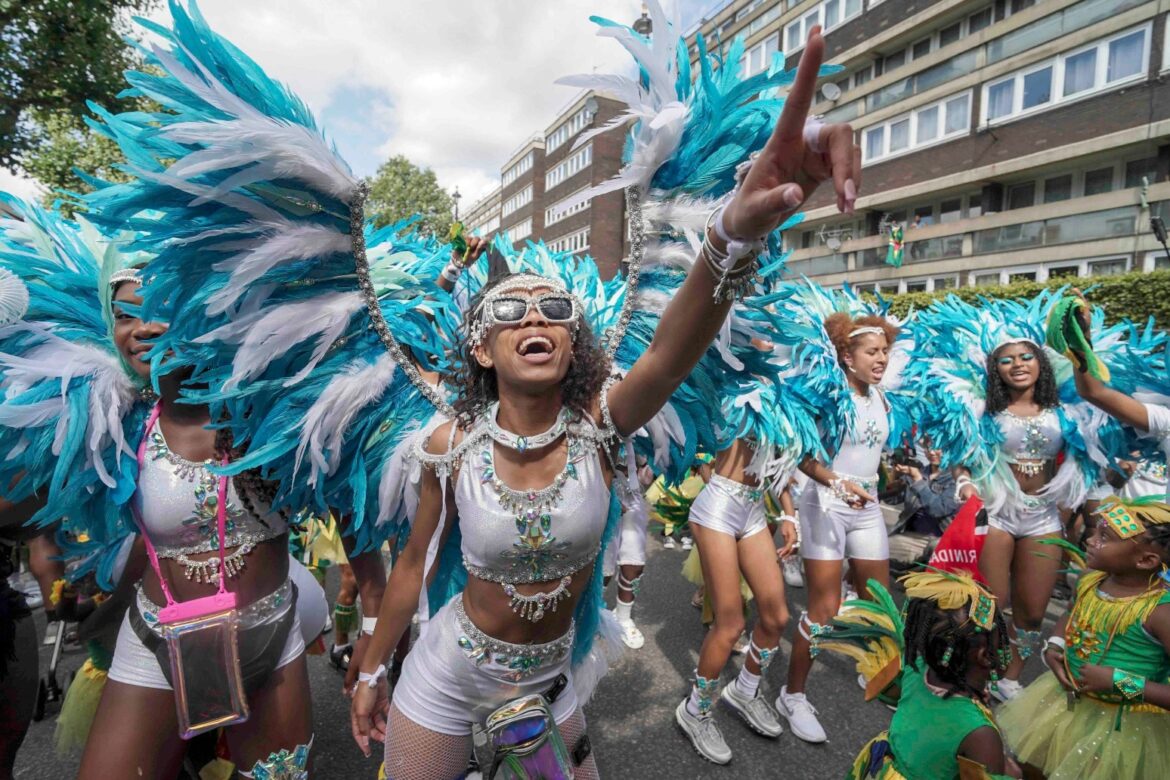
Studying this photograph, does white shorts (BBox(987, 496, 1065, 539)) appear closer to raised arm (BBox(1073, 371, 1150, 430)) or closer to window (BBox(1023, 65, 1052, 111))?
raised arm (BBox(1073, 371, 1150, 430))

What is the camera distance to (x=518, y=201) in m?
46.3

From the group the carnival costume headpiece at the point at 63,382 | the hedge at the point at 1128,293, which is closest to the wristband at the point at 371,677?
the carnival costume headpiece at the point at 63,382

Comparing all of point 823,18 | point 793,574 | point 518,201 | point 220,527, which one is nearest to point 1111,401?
point 793,574

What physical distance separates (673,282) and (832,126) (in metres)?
0.90

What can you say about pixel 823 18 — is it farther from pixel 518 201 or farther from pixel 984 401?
pixel 518 201

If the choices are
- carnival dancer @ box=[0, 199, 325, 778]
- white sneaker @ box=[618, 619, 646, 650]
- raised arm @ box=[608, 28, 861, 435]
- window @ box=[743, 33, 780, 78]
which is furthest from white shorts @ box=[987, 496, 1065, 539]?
window @ box=[743, 33, 780, 78]

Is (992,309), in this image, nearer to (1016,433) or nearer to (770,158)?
(1016,433)

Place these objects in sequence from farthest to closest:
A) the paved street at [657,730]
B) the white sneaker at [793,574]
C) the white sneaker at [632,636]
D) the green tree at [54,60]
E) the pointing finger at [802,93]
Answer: the green tree at [54,60]
the white sneaker at [793,574]
the white sneaker at [632,636]
the paved street at [657,730]
the pointing finger at [802,93]

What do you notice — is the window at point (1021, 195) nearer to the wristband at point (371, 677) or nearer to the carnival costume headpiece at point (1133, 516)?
the carnival costume headpiece at point (1133, 516)

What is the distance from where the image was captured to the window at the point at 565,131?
119ft

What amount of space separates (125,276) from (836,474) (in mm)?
3485

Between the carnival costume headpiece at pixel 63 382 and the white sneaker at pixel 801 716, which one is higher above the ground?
the carnival costume headpiece at pixel 63 382

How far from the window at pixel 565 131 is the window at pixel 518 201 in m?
3.19

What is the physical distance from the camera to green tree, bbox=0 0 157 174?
729 centimetres
